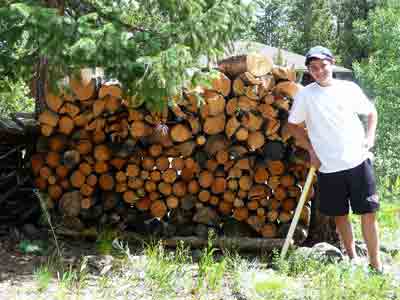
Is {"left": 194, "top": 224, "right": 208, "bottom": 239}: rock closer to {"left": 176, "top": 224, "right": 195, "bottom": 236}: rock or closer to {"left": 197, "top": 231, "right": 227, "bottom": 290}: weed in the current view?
{"left": 176, "top": 224, "right": 195, "bottom": 236}: rock

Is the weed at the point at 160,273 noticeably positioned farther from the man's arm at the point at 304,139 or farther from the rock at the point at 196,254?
the man's arm at the point at 304,139

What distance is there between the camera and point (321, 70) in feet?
13.2

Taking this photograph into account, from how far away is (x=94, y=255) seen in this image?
14.2 feet

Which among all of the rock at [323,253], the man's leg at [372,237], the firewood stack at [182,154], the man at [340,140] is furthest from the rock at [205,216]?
the man's leg at [372,237]

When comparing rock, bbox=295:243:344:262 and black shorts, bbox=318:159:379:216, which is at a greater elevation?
black shorts, bbox=318:159:379:216

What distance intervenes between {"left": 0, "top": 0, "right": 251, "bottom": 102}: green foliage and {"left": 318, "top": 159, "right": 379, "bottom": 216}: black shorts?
4.09 ft

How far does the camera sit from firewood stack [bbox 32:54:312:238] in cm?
466

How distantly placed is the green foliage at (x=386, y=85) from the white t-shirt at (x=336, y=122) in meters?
4.38

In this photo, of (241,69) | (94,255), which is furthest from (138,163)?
(241,69)

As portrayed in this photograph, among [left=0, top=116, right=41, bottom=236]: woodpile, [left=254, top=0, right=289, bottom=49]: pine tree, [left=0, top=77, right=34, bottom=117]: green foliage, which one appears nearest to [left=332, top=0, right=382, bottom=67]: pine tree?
[left=254, top=0, right=289, bottom=49]: pine tree

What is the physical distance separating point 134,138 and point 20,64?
1.12 m

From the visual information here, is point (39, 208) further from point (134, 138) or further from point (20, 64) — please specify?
point (20, 64)

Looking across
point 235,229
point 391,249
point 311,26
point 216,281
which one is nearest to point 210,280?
point 216,281

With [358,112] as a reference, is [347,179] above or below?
below
